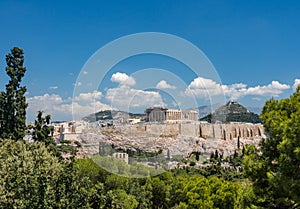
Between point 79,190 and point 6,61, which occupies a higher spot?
point 6,61

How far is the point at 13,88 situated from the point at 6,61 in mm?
1946

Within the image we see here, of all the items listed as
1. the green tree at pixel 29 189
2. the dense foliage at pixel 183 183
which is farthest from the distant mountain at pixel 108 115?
the green tree at pixel 29 189

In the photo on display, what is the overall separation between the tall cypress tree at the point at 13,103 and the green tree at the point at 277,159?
59.6 ft

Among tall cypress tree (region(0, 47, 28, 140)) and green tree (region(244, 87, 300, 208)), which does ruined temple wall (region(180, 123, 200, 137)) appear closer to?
tall cypress tree (region(0, 47, 28, 140))

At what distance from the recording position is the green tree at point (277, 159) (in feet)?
19.7

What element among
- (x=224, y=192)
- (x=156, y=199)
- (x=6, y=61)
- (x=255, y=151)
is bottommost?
(x=156, y=199)

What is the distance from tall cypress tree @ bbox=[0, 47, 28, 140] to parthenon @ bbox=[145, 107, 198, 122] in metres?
9.26

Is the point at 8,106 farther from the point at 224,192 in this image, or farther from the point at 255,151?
the point at 255,151

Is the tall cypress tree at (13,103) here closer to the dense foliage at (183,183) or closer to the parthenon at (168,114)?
the dense foliage at (183,183)

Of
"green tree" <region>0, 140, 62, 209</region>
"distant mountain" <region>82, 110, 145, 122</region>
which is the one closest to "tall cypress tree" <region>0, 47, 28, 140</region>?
"distant mountain" <region>82, 110, 145, 122</region>

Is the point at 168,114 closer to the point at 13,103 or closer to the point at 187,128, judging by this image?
the point at 187,128

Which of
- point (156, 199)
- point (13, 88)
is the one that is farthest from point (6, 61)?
point (156, 199)

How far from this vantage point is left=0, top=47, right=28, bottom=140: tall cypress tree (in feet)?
72.6

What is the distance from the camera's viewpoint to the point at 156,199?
19.7 meters
